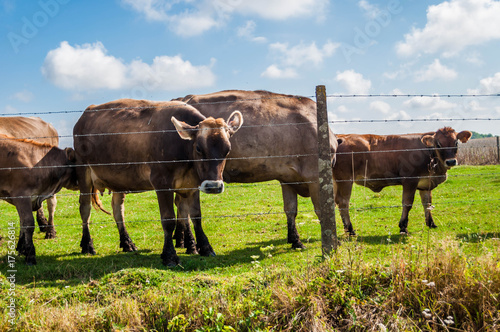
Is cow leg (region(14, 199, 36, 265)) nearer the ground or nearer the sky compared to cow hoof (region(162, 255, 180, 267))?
nearer the sky

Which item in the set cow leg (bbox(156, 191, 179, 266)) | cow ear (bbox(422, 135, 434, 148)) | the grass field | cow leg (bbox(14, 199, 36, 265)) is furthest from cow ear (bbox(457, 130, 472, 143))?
cow leg (bbox(14, 199, 36, 265))

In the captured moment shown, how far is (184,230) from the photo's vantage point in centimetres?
874

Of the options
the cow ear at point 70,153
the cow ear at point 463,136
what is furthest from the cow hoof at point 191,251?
the cow ear at point 463,136

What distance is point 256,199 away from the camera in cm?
1623

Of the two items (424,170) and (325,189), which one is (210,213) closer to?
(424,170)

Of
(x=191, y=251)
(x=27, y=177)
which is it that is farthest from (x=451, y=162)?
(x=27, y=177)

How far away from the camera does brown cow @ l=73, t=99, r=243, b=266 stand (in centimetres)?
728

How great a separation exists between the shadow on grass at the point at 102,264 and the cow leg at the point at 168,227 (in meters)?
0.14

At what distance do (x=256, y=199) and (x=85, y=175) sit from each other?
26.2 feet

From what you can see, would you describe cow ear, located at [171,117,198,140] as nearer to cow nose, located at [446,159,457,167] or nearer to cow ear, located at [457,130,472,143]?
cow nose, located at [446,159,457,167]

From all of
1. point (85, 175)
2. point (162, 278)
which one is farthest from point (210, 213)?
point (162, 278)

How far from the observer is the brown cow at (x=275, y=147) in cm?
907

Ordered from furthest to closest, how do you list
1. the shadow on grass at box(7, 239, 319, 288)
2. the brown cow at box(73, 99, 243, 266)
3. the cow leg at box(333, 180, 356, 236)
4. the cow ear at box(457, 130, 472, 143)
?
the cow ear at box(457, 130, 472, 143) → the cow leg at box(333, 180, 356, 236) → the brown cow at box(73, 99, 243, 266) → the shadow on grass at box(7, 239, 319, 288)

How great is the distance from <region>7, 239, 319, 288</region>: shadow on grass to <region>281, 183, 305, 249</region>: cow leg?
19 centimetres
